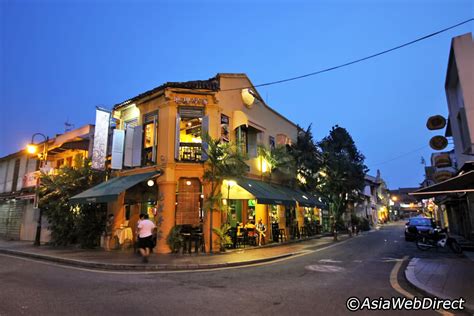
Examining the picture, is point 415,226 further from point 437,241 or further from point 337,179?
point 437,241

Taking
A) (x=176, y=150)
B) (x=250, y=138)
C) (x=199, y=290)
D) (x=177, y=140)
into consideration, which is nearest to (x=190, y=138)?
(x=177, y=140)

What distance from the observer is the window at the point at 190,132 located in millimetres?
15508

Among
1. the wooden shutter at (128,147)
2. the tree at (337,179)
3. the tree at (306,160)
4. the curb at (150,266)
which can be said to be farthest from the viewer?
the tree at (337,179)

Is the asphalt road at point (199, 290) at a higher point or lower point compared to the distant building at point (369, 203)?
lower

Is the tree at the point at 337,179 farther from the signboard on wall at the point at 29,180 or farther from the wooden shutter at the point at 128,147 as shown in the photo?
the signboard on wall at the point at 29,180

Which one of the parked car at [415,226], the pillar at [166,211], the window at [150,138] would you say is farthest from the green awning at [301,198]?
the window at [150,138]

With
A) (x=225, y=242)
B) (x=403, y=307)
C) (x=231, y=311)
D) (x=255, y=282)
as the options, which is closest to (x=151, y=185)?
(x=225, y=242)

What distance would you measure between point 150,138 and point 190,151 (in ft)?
9.04

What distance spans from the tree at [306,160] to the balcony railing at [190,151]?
31.6ft

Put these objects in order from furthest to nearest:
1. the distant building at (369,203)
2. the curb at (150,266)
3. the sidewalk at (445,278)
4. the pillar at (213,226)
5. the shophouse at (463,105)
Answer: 1. the distant building at (369,203)
2. the pillar at (213,226)
3. the curb at (150,266)
4. the shophouse at (463,105)
5. the sidewalk at (445,278)

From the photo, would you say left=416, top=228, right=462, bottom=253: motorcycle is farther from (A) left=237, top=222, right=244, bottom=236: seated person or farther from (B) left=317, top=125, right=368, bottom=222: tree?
(A) left=237, top=222, right=244, bottom=236: seated person

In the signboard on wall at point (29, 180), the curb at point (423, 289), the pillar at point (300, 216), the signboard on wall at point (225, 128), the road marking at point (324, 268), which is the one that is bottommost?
the road marking at point (324, 268)

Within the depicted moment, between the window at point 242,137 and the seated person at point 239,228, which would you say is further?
the window at point 242,137

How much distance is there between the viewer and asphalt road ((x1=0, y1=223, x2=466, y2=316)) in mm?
5668
